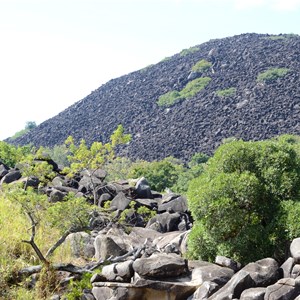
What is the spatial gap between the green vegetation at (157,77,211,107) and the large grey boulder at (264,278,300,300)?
208 ft

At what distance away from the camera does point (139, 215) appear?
14.1 m

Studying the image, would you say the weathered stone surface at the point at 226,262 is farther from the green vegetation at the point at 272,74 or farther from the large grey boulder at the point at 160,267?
the green vegetation at the point at 272,74

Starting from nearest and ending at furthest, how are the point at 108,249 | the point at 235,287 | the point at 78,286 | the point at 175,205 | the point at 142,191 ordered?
the point at 235,287, the point at 78,286, the point at 108,249, the point at 175,205, the point at 142,191

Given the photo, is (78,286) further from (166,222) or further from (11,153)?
(11,153)

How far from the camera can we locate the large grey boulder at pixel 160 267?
7.01m

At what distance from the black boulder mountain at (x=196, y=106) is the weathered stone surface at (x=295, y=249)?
46231 mm

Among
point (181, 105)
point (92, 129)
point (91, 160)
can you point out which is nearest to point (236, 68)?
point (181, 105)

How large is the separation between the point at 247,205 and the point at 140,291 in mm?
1937

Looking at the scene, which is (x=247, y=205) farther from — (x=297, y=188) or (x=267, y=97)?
(x=267, y=97)

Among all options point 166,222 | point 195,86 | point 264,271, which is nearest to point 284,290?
point 264,271

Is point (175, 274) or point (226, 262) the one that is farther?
point (226, 262)

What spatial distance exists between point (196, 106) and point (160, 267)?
60425mm

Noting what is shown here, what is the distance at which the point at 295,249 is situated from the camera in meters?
6.67

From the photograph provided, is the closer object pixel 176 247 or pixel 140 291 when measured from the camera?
pixel 140 291
